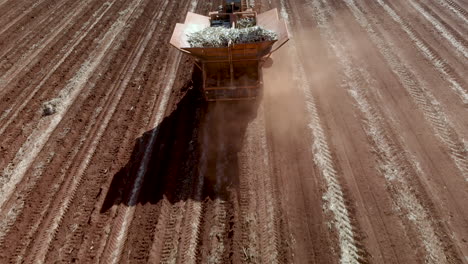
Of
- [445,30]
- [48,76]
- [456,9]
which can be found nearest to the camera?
[48,76]

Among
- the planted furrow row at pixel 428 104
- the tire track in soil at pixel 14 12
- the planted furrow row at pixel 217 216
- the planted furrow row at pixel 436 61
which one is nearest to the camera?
the planted furrow row at pixel 217 216

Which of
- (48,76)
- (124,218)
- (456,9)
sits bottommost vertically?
(124,218)

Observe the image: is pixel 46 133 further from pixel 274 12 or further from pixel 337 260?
pixel 337 260

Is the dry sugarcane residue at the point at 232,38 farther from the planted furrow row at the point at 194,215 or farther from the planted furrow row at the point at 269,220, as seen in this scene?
the planted furrow row at the point at 269,220

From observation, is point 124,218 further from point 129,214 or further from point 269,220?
point 269,220

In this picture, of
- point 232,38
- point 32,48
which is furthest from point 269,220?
point 32,48

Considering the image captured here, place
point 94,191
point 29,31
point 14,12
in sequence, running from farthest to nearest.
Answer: point 14,12, point 29,31, point 94,191

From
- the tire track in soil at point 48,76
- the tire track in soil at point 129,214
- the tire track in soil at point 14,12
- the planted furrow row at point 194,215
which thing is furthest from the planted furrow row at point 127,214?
the tire track in soil at point 14,12

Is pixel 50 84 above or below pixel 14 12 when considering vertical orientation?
below
